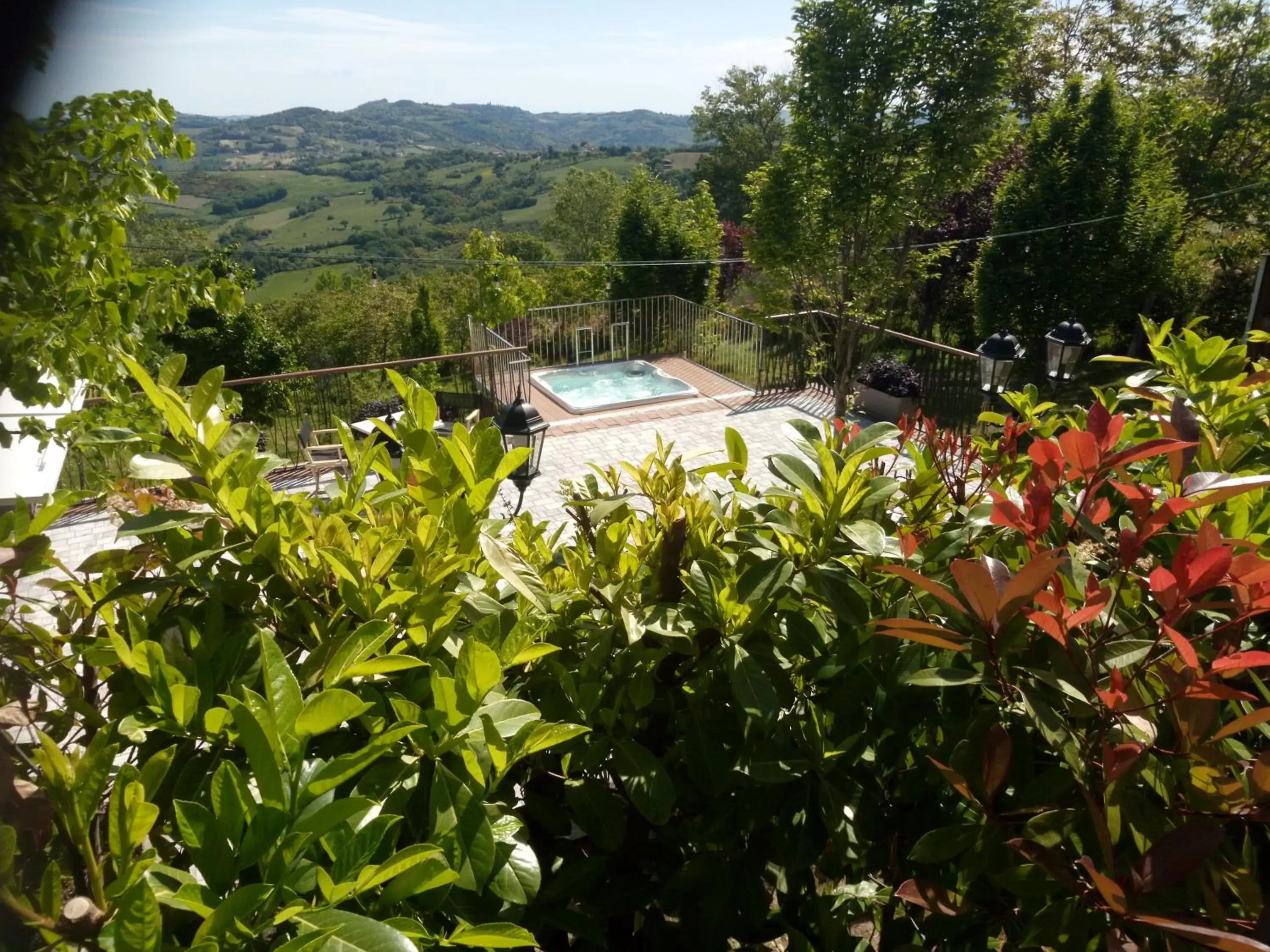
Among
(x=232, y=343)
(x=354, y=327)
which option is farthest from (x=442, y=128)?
(x=232, y=343)

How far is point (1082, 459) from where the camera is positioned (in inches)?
35.0

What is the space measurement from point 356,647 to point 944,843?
22.5 inches

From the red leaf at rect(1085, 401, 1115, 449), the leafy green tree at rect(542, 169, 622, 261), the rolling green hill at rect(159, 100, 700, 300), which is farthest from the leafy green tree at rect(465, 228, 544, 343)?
the rolling green hill at rect(159, 100, 700, 300)

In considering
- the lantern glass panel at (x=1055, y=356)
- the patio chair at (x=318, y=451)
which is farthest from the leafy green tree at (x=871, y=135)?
the patio chair at (x=318, y=451)

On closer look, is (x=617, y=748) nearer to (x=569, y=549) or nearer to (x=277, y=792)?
(x=569, y=549)

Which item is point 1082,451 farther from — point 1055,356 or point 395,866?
point 1055,356

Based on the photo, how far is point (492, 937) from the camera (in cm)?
56

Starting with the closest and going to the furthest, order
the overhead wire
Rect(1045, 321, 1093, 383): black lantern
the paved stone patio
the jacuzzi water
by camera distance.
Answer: Rect(1045, 321, 1093, 383): black lantern
the paved stone patio
the jacuzzi water
the overhead wire

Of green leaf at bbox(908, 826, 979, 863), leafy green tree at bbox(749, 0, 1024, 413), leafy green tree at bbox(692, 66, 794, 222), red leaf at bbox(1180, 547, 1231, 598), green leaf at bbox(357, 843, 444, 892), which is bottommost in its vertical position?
green leaf at bbox(908, 826, 979, 863)

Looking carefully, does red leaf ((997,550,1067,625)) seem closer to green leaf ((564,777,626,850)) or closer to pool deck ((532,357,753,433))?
green leaf ((564,777,626,850))

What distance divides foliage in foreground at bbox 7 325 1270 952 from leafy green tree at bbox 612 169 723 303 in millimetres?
15728

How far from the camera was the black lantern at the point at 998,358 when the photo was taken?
18.5ft

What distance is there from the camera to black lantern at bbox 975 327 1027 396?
5.63 metres

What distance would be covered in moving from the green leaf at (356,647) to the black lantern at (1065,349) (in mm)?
5698
